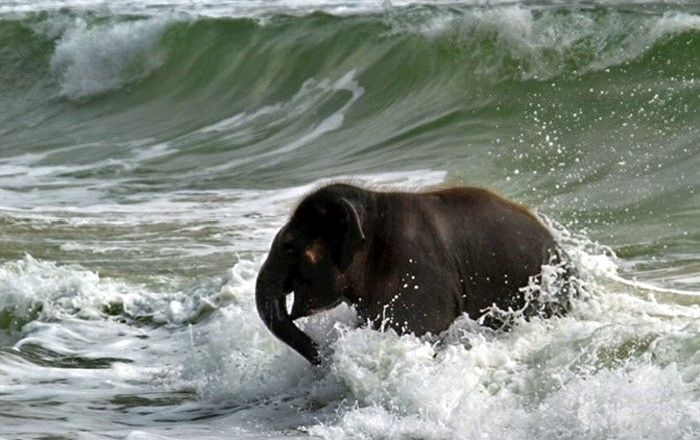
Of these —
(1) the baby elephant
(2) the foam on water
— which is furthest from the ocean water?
(1) the baby elephant

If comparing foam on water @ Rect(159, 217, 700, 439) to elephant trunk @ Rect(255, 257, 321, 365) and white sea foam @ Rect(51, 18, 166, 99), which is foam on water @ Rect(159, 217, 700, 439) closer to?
elephant trunk @ Rect(255, 257, 321, 365)

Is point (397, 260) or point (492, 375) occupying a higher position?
point (397, 260)

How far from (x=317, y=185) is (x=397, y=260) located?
0.60 metres

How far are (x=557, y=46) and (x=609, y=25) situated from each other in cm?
57

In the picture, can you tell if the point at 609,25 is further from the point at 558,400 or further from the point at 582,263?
the point at 558,400

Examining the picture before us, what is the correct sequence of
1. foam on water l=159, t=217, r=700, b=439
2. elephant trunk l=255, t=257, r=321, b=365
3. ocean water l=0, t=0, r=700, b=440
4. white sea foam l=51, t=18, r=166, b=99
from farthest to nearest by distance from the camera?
1. white sea foam l=51, t=18, r=166, b=99
2. elephant trunk l=255, t=257, r=321, b=365
3. ocean water l=0, t=0, r=700, b=440
4. foam on water l=159, t=217, r=700, b=439

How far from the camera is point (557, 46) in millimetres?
19219

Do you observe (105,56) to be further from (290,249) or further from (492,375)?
(492,375)

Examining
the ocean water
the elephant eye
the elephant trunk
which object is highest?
the elephant eye

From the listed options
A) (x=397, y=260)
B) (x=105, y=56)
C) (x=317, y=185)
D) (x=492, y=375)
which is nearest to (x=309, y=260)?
(x=397, y=260)

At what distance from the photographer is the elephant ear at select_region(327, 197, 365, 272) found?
8242 millimetres

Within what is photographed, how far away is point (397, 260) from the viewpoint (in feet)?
27.6

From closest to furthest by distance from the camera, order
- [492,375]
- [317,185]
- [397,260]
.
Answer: [492,375] < [397,260] < [317,185]

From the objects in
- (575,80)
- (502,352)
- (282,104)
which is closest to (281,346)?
(502,352)
